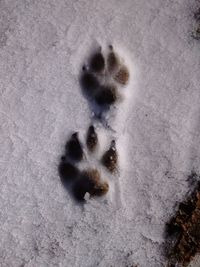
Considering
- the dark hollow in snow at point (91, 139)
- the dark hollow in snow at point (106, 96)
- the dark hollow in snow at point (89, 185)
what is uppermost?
the dark hollow in snow at point (106, 96)

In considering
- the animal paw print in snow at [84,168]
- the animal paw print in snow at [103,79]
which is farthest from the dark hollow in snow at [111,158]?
the animal paw print in snow at [103,79]

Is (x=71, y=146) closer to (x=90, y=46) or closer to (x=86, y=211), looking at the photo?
(x=86, y=211)

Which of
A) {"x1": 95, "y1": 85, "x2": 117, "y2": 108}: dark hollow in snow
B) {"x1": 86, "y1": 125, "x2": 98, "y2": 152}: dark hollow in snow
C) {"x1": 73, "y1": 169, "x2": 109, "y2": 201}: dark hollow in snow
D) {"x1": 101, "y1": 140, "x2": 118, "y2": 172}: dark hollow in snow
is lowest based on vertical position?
{"x1": 73, "y1": 169, "x2": 109, "y2": 201}: dark hollow in snow

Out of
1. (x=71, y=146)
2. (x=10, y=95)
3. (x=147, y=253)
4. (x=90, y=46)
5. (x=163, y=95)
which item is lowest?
(x=147, y=253)

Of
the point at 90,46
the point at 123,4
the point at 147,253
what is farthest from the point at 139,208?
the point at 123,4

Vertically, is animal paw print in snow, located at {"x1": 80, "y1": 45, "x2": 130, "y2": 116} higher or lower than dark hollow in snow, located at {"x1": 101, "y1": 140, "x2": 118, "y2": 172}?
higher

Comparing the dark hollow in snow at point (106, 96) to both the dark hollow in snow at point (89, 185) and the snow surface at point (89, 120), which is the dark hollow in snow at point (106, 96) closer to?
the snow surface at point (89, 120)

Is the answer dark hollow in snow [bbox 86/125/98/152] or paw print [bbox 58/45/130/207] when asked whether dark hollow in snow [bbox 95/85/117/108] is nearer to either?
paw print [bbox 58/45/130/207]

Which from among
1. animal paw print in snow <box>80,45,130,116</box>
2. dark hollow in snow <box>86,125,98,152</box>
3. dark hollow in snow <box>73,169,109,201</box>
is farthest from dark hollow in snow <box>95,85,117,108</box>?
dark hollow in snow <box>73,169,109,201</box>
